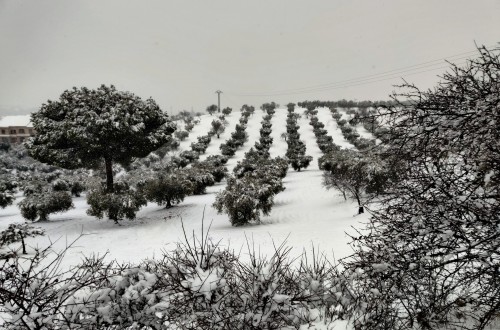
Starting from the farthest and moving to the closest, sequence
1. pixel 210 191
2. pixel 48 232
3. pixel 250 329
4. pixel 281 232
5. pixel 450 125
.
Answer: pixel 210 191, pixel 48 232, pixel 281 232, pixel 450 125, pixel 250 329

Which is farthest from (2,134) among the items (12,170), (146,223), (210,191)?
(146,223)

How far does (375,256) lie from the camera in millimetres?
4707

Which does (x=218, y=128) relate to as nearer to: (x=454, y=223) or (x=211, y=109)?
(x=211, y=109)

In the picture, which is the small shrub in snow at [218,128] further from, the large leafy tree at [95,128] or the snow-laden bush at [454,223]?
the snow-laden bush at [454,223]

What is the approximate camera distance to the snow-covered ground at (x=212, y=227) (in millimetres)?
12395

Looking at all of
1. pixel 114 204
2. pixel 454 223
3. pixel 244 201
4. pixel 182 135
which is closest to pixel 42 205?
pixel 114 204

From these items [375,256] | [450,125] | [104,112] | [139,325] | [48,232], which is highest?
[104,112]

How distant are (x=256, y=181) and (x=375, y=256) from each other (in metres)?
13.2

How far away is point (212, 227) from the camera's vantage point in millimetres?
16594

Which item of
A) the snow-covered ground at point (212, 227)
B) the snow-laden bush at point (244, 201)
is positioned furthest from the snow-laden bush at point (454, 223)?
the snow-laden bush at point (244, 201)

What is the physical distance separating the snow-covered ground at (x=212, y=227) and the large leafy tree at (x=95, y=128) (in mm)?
3591

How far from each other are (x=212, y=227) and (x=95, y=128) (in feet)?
27.1

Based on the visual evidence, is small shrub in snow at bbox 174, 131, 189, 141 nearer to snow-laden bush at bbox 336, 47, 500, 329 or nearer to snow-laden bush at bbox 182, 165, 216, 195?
snow-laden bush at bbox 182, 165, 216, 195

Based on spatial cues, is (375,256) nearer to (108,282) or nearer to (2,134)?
(108,282)
